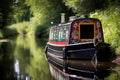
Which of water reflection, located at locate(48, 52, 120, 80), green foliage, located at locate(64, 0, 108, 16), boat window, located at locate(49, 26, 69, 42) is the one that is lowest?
water reflection, located at locate(48, 52, 120, 80)

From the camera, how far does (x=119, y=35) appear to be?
19844mm

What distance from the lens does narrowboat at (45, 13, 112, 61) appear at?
19344 mm

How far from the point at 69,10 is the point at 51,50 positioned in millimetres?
20476

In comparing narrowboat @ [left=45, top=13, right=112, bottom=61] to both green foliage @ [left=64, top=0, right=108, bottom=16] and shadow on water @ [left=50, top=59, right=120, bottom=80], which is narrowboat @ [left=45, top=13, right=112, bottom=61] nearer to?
shadow on water @ [left=50, top=59, right=120, bottom=80]

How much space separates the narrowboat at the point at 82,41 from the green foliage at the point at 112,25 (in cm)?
50

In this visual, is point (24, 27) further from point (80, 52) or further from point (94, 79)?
point (94, 79)

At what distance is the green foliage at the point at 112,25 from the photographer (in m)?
19.9

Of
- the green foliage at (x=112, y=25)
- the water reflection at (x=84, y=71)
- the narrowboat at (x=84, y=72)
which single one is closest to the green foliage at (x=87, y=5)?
the green foliage at (x=112, y=25)

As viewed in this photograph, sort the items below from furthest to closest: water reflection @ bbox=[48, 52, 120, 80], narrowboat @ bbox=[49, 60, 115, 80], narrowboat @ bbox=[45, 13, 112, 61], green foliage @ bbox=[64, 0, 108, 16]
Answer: green foliage @ bbox=[64, 0, 108, 16]
narrowboat @ bbox=[45, 13, 112, 61]
narrowboat @ bbox=[49, 60, 115, 80]
water reflection @ bbox=[48, 52, 120, 80]

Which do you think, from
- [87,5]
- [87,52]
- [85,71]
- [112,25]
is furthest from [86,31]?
[87,5]

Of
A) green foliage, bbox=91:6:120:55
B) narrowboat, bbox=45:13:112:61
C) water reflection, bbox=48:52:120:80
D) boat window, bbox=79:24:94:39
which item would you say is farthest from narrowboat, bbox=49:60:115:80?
boat window, bbox=79:24:94:39

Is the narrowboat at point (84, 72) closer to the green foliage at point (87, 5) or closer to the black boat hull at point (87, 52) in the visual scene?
the black boat hull at point (87, 52)

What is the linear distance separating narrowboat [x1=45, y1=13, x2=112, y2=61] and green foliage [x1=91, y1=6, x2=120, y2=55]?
50 cm

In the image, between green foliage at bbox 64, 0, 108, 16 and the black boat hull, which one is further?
green foliage at bbox 64, 0, 108, 16
